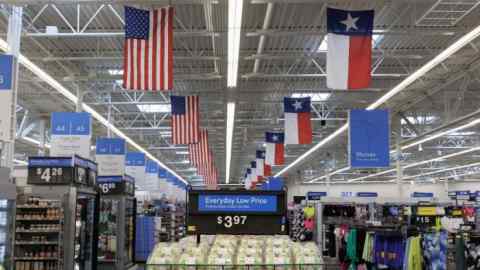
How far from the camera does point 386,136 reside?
14.2m

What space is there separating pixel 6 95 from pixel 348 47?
5.25 metres

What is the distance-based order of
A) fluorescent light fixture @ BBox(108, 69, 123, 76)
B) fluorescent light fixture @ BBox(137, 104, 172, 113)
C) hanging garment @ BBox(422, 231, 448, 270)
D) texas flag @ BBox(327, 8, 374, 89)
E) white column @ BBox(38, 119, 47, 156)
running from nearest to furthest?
1. texas flag @ BBox(327, 8, 374, 89)
2. hanging garment @ BBox(422, 231, 448, 270)
3. fluorescent light fixture @ BBox(108, 69, 123, 76)
4. white column @ BBox(38, 119, 47, 156)
5. fluorescent light fixture @ BBox(137, 104, 172, 113)

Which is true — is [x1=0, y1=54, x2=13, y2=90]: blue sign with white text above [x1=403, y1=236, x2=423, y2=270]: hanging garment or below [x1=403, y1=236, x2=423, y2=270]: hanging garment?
above

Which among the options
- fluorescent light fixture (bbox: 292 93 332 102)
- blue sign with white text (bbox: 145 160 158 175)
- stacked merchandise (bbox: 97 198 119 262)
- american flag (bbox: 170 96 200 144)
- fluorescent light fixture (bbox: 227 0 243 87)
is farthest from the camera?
blue sign with white text (bbox: 145 160 158 175)

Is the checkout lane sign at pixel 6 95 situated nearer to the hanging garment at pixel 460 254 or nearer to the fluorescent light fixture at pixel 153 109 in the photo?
the hanging garment at pixel 460 254

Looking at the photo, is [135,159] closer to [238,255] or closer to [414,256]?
[414,256]

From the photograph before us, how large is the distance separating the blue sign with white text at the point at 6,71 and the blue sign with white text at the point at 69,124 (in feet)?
14.9

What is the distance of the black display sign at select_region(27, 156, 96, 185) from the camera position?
32.2 ft

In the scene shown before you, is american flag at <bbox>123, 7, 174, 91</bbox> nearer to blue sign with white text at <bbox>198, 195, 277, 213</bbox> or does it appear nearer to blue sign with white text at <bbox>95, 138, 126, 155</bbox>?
blue sign with white text at <bbox>198, 195, 277, 213</bbox>

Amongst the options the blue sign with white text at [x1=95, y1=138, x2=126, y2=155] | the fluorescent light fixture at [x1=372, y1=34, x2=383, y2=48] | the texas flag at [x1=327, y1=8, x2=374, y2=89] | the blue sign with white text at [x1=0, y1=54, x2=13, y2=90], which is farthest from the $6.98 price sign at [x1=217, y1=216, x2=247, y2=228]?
the blue sign with white text at [x1=95, y1=138, x2=126, y2=155]

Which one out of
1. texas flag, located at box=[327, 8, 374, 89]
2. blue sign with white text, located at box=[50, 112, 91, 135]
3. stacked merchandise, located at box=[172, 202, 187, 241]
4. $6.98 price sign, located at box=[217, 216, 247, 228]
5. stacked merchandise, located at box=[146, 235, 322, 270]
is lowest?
stacked merchandise, located at box=[172, 202, 187, 241]

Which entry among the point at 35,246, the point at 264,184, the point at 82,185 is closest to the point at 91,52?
the point at 82,185

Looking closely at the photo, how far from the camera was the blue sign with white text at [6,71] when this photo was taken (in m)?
8.32

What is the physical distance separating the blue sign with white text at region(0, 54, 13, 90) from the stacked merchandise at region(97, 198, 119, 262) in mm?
6196
